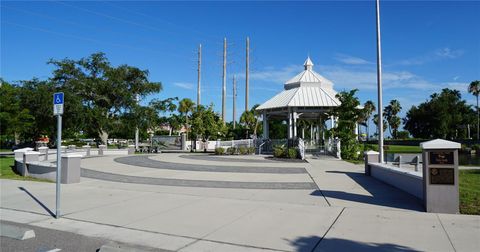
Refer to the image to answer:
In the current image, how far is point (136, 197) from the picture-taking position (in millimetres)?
10586

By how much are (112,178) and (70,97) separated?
21735 mm

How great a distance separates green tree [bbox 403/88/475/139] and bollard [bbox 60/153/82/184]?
253 feet

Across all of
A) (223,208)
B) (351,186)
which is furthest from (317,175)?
(223,208)

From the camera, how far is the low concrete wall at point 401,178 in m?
9.98

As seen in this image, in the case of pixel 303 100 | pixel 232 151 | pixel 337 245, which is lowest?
pixel 337 245

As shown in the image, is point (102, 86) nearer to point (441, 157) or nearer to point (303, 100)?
point (303, 100)

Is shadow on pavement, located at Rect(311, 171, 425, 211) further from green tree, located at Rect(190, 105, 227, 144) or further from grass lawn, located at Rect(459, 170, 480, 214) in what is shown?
green tree, located at Rect(190, 105, 227, 144)

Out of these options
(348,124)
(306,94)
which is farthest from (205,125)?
(348,124)

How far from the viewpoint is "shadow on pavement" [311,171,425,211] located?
9354 mm

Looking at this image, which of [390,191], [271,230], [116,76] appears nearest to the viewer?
[271,230]

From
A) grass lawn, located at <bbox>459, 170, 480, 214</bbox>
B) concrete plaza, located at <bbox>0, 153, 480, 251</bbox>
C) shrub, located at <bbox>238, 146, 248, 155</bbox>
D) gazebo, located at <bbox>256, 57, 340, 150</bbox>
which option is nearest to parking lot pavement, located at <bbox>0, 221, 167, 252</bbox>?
concrete plaza, located at <bbox>0, 153, 480, 251</bbox>

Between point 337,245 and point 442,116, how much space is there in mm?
80193

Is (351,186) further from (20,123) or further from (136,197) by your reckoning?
(20,123)

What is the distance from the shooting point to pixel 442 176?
8.41m
